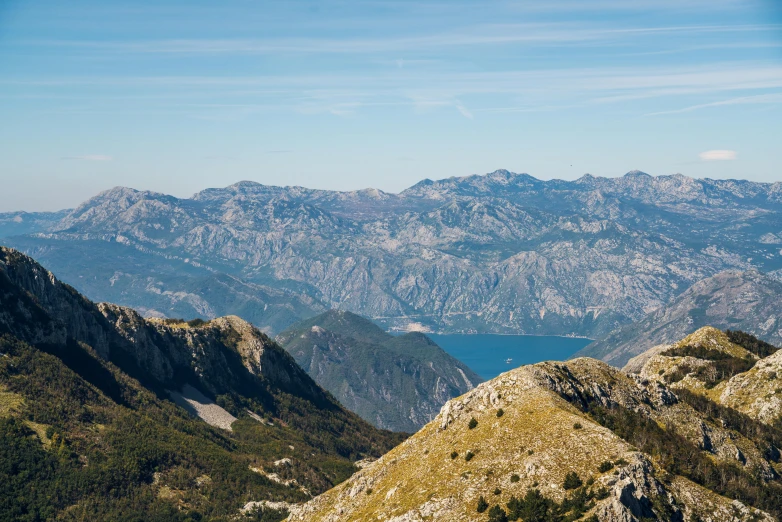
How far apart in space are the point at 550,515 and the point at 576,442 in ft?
46.3

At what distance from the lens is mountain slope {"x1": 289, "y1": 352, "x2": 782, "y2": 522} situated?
9631 cm

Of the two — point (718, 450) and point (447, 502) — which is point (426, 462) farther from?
point (718, 450)

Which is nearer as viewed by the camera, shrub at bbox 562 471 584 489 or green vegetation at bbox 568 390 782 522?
shrub at bbox 562 471 584 489

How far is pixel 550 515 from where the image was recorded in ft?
309

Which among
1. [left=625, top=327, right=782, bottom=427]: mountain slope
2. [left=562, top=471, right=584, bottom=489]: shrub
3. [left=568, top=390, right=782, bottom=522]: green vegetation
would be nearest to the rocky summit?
[left=562, top=471, right=584, bottom=489]: shrub

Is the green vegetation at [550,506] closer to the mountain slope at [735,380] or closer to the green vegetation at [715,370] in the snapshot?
the mountain slope at [735,380]

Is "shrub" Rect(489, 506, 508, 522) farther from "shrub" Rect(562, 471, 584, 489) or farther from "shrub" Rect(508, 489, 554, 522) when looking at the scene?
"shrub" Rect(562, 471, 584, 489)

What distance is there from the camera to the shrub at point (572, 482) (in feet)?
320

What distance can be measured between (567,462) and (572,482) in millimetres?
4397

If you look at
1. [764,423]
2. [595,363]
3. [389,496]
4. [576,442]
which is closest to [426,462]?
[389,496]

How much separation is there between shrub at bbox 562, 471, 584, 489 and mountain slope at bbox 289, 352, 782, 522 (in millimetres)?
235

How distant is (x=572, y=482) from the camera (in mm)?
97938

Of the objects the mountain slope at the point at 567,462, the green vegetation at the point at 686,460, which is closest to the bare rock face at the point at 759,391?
the mountain slope at the point at 567,462

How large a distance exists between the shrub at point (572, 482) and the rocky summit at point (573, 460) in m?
0.13
